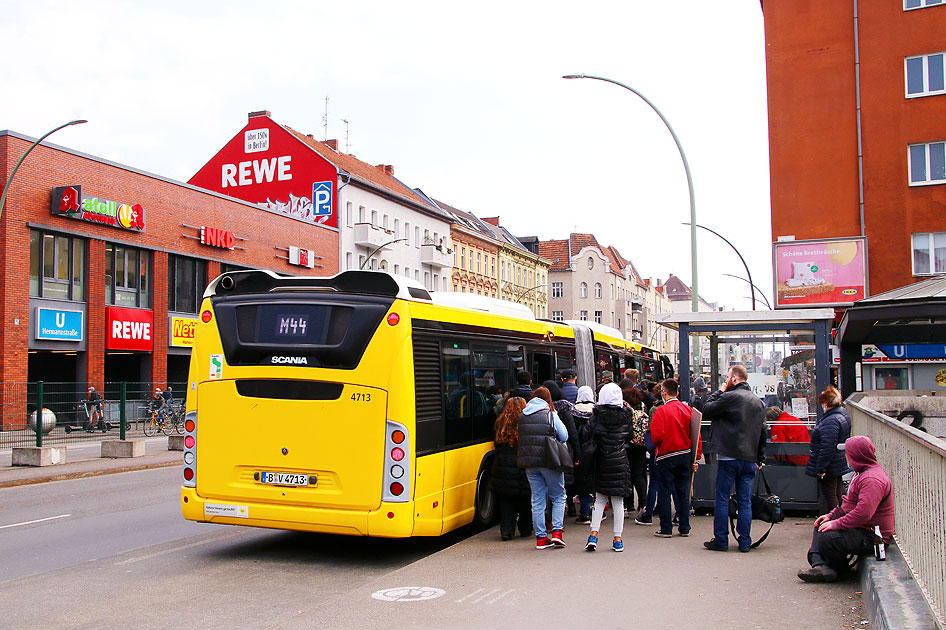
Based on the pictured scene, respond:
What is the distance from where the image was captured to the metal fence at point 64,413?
19109 millimetres

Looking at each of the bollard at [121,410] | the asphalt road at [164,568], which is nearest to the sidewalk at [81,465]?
the bollard at [121,410]

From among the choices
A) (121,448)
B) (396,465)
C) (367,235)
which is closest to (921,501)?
(396,465)

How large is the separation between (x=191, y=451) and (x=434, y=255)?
54903 millimetres

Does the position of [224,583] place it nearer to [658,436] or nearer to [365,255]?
[658,436]

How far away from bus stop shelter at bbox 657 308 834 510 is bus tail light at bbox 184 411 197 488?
5919 mm

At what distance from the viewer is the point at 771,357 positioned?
12203 millimetres

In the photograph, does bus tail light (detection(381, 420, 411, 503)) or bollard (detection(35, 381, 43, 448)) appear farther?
bollard (detection(35, 381, 43, 448))

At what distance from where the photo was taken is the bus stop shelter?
10969mm

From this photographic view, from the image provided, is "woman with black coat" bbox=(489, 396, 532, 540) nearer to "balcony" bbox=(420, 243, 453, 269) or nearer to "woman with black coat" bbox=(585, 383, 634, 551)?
"woman with black coat" bbox=(585, 383, 634, 551)

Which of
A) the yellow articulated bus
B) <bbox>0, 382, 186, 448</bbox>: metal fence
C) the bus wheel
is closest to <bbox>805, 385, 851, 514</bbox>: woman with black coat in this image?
the bus wheel

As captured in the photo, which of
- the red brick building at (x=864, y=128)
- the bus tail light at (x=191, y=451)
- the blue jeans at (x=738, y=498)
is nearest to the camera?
the blue jeans at (x=738, y=498)

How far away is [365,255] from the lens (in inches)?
2175

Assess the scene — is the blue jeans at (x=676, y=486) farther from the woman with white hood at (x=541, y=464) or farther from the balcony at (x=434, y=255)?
the balcony at (x=434, y=255)

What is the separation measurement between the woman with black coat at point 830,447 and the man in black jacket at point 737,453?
1143 millimetres
